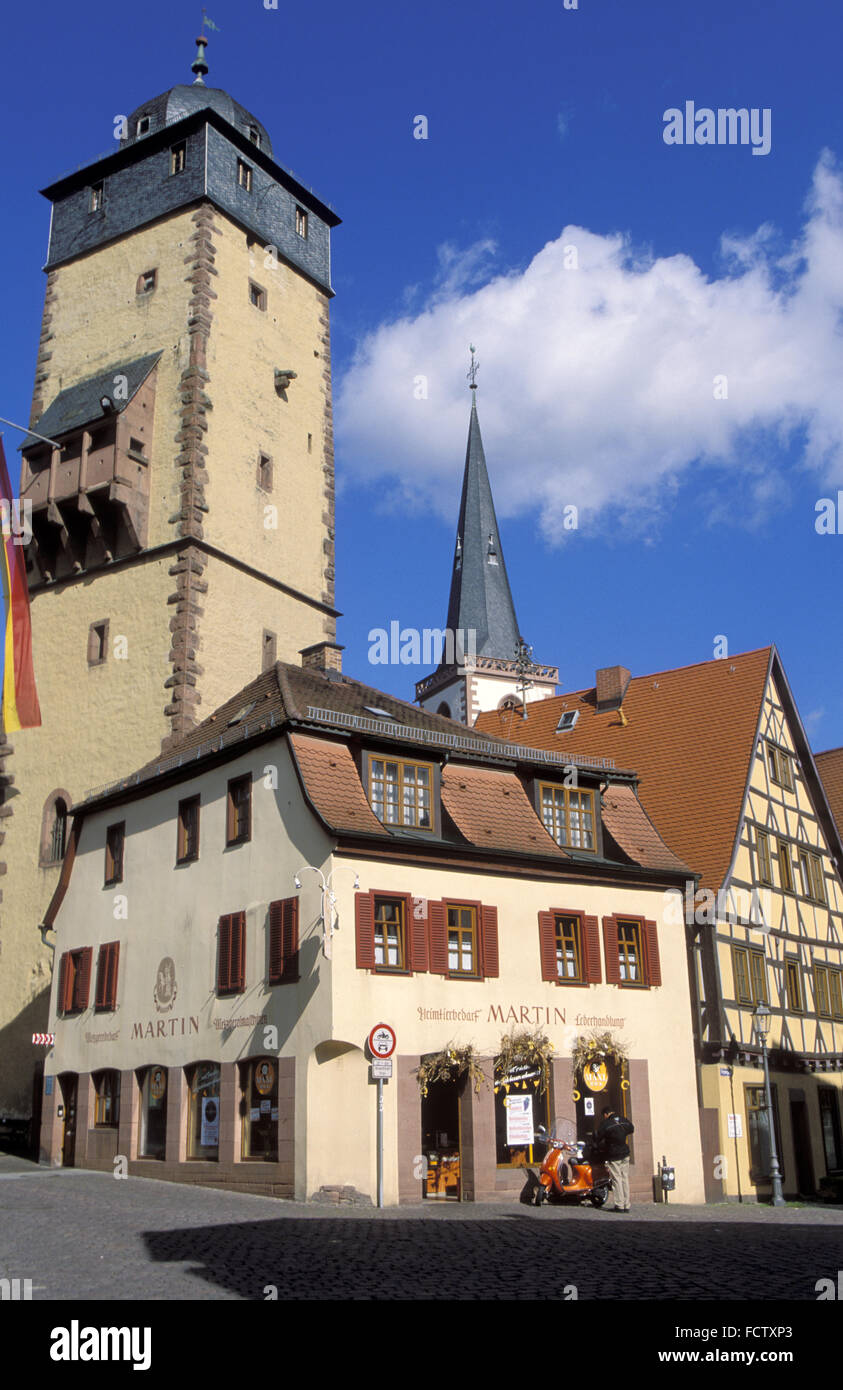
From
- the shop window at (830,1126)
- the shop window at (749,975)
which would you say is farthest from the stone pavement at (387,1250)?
the shop window at (830,1126)

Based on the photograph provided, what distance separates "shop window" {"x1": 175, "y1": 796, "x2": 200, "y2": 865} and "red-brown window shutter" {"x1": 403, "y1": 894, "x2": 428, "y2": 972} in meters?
4.50

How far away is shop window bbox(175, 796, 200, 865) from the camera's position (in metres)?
23.6

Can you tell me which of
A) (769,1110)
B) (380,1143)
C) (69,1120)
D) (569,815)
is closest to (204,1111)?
(380,1143)

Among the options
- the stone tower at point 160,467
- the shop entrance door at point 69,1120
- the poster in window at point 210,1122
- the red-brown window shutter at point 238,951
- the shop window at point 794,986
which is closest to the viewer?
the red-brown window shutter at point 238,951

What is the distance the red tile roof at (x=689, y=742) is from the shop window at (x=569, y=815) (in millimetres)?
3897

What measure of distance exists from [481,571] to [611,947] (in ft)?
217

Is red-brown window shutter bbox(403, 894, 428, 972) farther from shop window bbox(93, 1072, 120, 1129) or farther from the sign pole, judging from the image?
shop window bbox(93, 1072, 120, 1129)

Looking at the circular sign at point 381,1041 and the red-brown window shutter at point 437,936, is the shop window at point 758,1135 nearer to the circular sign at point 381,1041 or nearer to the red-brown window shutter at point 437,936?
the red-brown window shutter at point 437,936

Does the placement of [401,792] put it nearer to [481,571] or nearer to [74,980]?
[74,980]

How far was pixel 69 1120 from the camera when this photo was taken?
2577 centimetres

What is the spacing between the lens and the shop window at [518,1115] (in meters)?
20.9

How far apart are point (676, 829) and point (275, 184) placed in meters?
21.4
